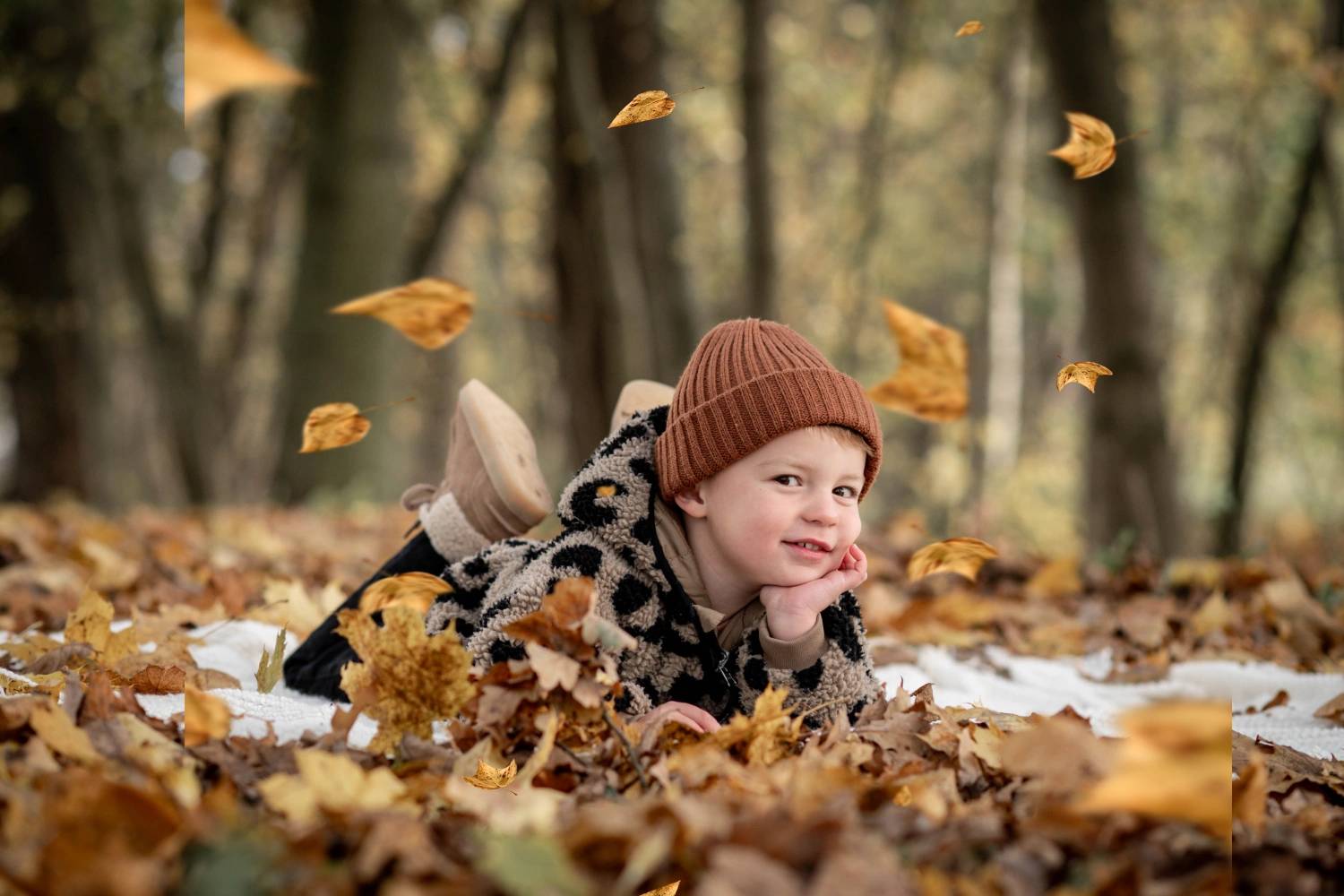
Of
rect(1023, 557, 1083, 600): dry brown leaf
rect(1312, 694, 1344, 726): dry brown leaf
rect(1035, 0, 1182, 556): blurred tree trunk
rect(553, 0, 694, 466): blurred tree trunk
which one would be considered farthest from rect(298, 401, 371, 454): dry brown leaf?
rect(1035, 0, 1182, 556): blurred tree trunk

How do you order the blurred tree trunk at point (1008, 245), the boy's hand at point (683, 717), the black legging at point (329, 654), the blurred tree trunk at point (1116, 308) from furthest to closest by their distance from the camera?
1. the blurred tree trunk at point (1008, 245)
2. the blurred tree trunk at point (1116, 308)
3. the black legging at point (329, 654)
4. the boy's hand at point (683, 717)

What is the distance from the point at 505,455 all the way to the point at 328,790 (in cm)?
115

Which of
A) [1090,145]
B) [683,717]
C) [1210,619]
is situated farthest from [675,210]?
[683,717]

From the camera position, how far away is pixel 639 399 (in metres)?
2.44

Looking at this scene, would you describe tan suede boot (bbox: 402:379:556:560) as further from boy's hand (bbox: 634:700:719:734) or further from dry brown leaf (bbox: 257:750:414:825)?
dry brown leaf (bbox: 257:750:414:825)

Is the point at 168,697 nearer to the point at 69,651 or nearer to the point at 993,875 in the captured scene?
the point at 69,651

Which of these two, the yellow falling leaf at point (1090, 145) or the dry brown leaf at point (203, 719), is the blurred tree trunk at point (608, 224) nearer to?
the yellow falling leaf at point (1090, 145)

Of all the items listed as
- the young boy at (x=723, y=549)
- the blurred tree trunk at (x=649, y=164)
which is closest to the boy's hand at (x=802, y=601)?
the young boy at (x=723, y=549)

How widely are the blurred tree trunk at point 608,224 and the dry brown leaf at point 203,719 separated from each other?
4823mm

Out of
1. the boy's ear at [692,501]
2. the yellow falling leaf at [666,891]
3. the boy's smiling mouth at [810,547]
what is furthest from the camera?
the boy's ear at [692,501]

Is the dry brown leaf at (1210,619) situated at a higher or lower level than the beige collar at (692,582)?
lower

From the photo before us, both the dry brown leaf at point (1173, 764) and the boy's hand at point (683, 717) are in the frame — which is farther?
the boy's hand at point (683, 717)

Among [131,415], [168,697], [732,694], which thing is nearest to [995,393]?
[732,694]

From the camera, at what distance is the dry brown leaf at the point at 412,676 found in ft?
4.96
